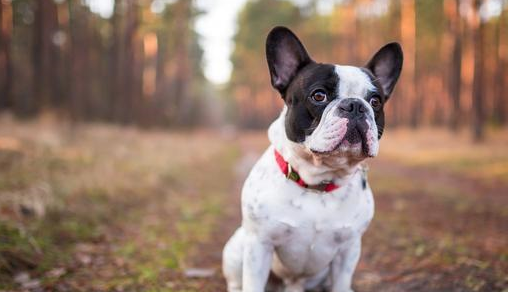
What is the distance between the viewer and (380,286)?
365 centimetres

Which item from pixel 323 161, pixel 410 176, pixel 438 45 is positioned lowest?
pixel 410 176

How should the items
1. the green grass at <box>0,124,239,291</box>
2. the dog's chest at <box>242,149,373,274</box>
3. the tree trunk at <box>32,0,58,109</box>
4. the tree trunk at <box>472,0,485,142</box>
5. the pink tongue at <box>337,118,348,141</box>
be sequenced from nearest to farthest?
the pink tongue at <box>337,118,348,141</box> < the dog's chest at <box>242,149,373,274</box> < the green grass at <box>0,124,239,291</box> < the tree trunk at <box>32,0,58,109</box> < the tree trunk at <box>472,0,485,142</box>

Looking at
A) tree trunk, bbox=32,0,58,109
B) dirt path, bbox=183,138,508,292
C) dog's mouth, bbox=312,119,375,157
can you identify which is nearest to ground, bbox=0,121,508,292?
dirt path, bbox=183,138,508,292

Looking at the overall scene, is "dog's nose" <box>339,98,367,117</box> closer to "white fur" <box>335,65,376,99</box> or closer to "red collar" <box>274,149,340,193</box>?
"white fur" <box>335,65,376,99</box>

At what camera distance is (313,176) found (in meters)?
2.79

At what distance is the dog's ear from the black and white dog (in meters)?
0.31

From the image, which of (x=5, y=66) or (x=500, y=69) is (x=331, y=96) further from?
(x=500, y=69)

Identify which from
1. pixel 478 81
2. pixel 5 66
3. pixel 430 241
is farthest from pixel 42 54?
pixel 478 81

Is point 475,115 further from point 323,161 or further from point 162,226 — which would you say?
point 323,161

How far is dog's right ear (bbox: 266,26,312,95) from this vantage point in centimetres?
299

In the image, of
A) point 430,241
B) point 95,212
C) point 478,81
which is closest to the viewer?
point 430,241

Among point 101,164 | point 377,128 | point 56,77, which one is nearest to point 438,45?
point 56,77

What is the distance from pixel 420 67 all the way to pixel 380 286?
3327cm

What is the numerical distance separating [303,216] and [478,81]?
16.3 metres
